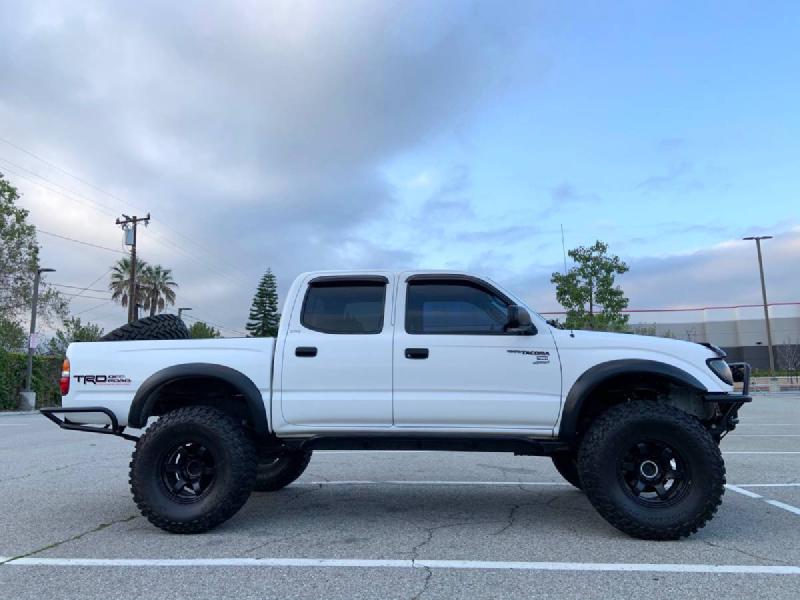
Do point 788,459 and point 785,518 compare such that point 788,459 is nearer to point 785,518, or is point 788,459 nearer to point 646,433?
point 785,518

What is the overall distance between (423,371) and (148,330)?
2.46 meters

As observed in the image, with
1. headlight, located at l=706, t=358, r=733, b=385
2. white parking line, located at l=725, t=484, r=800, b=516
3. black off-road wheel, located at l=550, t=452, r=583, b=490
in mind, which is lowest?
white parking line, located at l=725, t=484, r=800, b=516

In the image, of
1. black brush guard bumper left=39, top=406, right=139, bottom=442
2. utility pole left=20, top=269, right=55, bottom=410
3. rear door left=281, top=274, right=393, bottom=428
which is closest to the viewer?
rear door left=281, top=274, right=393, bottom=428

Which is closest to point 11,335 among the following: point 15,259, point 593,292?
point 15,259

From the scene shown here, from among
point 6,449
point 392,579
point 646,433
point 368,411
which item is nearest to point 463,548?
point 392,579

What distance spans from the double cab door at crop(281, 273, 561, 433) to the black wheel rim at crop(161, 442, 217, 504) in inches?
30.4

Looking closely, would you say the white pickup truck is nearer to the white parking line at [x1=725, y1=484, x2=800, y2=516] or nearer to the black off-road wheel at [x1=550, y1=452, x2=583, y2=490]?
the black off-road wheel at [x1=550, y1=452, x2=583, y2=490]

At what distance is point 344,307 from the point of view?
17.3ft

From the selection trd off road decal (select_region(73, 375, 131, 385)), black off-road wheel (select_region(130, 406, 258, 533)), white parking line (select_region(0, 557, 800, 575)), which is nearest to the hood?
white parking line (select_region(0, 557, 800, 575))

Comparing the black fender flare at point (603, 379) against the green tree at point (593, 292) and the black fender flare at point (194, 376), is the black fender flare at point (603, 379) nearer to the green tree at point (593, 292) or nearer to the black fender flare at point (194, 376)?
the black fender flare at point (194, 376)

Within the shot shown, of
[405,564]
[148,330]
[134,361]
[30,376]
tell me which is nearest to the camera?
[405,564]

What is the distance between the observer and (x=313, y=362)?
16.3 feet

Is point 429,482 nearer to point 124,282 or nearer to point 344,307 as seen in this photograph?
point 344,307

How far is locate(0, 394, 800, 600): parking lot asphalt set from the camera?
3623 millimetres
